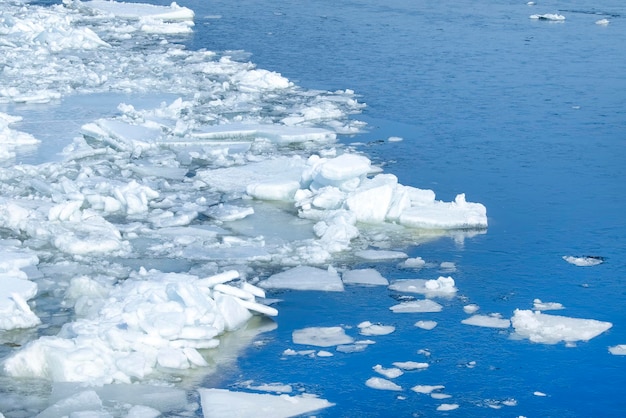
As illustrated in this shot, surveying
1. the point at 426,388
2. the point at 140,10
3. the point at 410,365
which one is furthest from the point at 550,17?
the point at 426,388

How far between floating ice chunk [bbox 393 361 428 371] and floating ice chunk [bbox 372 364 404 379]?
0.14 feet

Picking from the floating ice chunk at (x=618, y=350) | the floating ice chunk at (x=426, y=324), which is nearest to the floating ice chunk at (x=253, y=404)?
the floating ice chunk at (x=426, y=324)

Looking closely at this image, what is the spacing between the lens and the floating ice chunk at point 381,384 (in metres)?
5.02

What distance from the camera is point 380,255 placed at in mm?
6793

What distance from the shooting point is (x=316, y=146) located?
31.5ft

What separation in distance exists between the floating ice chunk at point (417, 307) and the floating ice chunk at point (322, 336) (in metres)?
0.45

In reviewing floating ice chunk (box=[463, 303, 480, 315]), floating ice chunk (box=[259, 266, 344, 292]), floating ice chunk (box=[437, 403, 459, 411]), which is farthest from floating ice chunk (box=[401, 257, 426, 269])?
floating ice chunk (box=[437, 403, 459, 411])

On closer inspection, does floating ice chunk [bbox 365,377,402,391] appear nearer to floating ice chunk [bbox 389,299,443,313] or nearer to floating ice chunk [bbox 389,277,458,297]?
floating ice chunk [bbox 389,299,443,313]

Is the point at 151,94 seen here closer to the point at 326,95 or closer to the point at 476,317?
the point at 326,95

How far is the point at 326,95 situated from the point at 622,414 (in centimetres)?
738

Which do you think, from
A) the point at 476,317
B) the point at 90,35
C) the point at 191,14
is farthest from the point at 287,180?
the point at 191,14

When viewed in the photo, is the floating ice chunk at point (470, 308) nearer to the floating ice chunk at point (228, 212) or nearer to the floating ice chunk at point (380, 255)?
the floating ice chunk at point (380, 255)

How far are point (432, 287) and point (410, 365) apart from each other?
107 centimetres

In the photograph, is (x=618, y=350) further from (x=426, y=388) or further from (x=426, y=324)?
(x=426, y=388)
